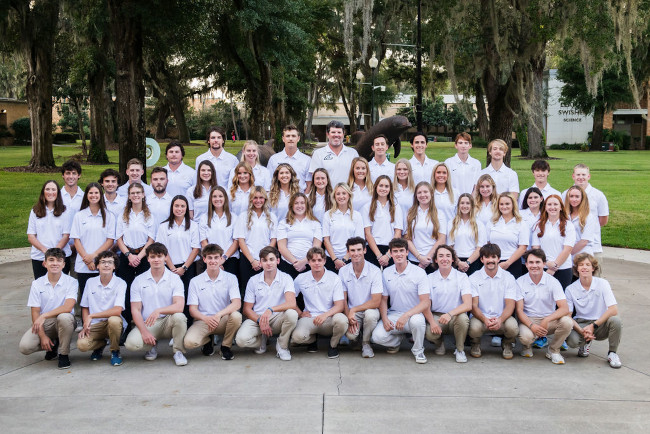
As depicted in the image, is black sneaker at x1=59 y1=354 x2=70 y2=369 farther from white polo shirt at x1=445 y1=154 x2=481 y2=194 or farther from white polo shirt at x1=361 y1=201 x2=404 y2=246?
white polo shirt at x1=445 y1=154 x2=481 y2=194

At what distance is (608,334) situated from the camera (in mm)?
5988

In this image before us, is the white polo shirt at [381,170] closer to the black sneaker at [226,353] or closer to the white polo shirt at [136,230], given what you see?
the white polo shirt at [136,230]

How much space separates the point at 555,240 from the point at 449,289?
1245 mm

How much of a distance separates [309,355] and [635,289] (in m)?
5.10

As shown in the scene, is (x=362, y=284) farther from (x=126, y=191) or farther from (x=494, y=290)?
(x=126, y=191)

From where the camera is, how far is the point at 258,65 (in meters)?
21.7

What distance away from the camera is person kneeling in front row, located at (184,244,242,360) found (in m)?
6.05

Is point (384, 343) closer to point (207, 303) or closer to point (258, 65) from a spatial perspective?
point (207, 303)

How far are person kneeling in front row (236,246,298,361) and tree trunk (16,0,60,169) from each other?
17.3m

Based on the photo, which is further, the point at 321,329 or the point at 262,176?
the point at 262,176

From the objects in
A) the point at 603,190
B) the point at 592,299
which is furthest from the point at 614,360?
the point at 603,190

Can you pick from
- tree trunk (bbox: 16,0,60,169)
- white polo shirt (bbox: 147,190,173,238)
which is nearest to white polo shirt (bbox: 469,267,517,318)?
white polo shirt (bbox: 147,190,173,238)

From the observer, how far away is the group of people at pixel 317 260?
6.03 meters

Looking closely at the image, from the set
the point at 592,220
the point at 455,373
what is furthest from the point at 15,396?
the point at 592,220
